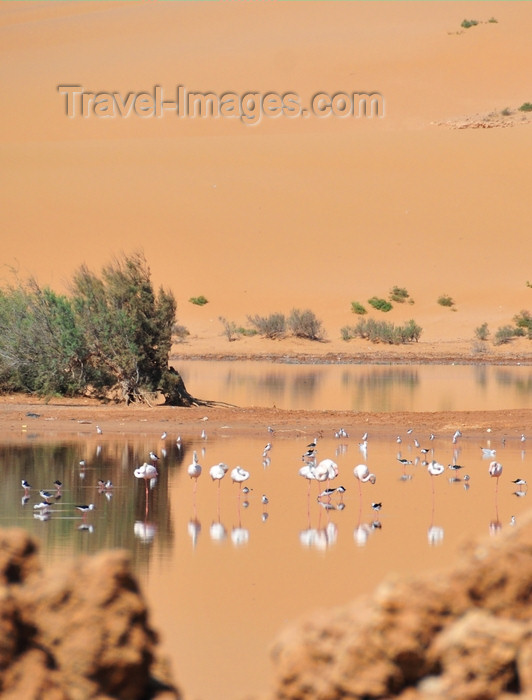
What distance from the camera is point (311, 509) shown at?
13750 mm

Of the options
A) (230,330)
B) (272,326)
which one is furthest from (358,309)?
(230,330)

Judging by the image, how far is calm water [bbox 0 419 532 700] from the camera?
8.58m

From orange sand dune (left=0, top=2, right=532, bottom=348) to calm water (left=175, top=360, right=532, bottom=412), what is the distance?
27.1 feet

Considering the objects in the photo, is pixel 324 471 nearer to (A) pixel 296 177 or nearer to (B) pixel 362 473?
(B) pixel 362 473

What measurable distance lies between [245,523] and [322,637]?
26.4ft

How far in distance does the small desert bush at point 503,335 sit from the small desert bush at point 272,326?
24.9 ft

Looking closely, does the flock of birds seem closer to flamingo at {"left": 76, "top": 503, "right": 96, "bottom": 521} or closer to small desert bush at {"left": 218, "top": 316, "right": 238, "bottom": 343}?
flamingo at {"left": 76, "top": 503, "right": 96, "bottom": 521}

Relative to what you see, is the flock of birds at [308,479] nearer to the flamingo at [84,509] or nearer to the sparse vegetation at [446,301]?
the flamingo at [84,509]

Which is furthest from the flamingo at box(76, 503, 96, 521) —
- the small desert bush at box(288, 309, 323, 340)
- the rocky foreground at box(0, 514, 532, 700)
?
the small desert bush at box(288, 309, 323, 340)

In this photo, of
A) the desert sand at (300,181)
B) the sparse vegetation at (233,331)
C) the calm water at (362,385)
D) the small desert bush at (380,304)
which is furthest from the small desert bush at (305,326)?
the calm water at (362,385)

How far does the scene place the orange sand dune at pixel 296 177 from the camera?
180 ft

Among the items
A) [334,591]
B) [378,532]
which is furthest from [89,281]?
[334,591]

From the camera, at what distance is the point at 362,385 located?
99.7 feet

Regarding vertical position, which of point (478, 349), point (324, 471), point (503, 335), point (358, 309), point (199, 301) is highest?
point (199, 301)
